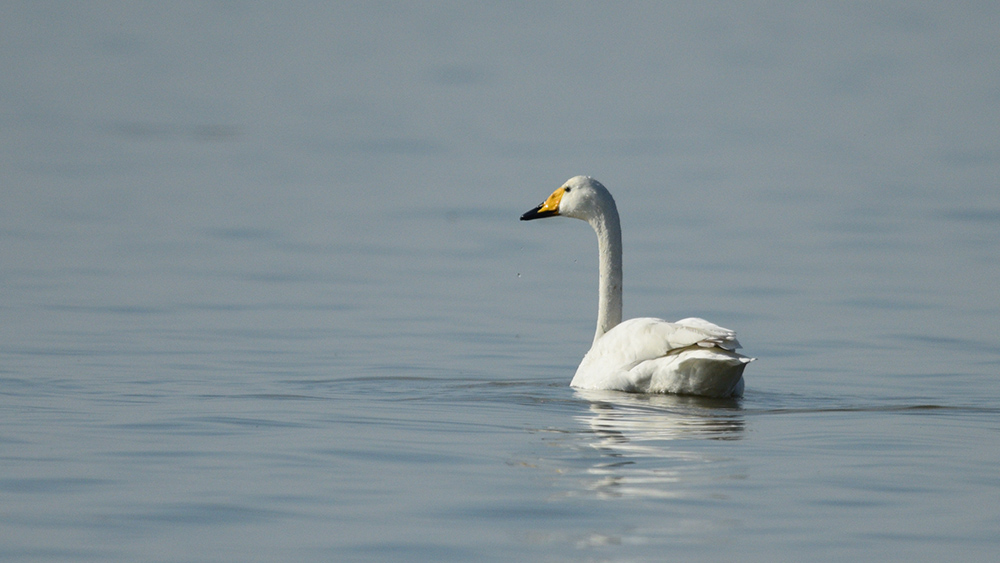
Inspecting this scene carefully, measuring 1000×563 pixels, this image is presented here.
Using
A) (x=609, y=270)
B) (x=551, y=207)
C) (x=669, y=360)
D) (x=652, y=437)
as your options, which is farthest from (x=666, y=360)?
(x=551, y=207)

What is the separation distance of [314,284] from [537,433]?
7844 millimetres

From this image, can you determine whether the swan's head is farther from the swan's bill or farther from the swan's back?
the swan's back

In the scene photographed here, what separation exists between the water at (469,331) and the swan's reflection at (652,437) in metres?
0.04

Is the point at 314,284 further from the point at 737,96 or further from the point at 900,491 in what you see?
the point at 737,96

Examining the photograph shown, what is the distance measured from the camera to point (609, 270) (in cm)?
1350

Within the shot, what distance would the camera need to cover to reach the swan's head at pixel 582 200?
13531 millimetres

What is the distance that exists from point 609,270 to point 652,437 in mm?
3757

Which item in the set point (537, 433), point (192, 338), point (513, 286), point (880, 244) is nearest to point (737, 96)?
point (880, 244)

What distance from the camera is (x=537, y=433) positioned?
1016 cm

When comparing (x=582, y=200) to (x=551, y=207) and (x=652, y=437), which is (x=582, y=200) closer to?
(x=551, y=207)

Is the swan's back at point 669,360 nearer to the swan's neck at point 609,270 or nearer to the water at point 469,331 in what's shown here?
the water at point 469,331

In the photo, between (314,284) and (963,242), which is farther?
(963,242)

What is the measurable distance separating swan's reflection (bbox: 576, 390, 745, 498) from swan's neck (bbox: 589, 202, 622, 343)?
146 centimetres

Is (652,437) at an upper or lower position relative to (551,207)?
lower
